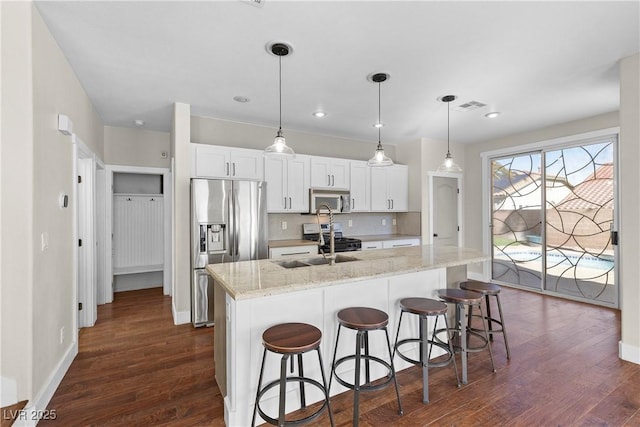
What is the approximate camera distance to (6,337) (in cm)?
184

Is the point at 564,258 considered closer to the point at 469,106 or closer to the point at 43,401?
the point at 469,106

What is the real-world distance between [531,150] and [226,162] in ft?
15.7

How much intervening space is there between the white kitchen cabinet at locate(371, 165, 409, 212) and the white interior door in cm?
47

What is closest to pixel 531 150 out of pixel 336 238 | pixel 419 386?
pixel 336 238

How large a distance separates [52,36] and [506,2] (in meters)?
3.16

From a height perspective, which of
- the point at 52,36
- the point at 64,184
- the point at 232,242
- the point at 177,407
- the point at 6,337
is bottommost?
the point at 177,407

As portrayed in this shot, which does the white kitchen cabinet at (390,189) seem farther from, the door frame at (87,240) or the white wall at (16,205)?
the white wall at (16,205)

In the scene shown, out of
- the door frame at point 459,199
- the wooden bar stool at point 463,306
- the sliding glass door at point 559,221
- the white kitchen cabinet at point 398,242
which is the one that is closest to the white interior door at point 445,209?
the door frame at point 459,199

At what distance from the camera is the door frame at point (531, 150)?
161 inches

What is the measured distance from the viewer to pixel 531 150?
499 cm

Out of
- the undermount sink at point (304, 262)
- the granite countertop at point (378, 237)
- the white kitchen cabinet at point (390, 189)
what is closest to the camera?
the undermount sink at point (304, 262)

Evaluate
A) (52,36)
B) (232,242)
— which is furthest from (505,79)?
(52,36)

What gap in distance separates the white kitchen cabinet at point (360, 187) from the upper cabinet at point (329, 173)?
0.42ft

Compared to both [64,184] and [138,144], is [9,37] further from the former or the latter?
[138,144]
